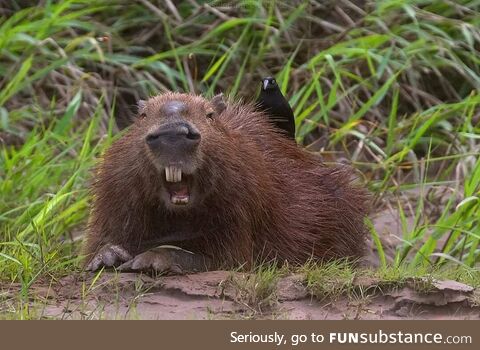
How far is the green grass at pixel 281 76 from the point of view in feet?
19.2

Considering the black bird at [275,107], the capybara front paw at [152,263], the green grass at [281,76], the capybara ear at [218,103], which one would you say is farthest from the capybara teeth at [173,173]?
the green grass at [281,76]

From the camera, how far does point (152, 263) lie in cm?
393

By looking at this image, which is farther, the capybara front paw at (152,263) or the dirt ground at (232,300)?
the capybara front paw at (152,263)

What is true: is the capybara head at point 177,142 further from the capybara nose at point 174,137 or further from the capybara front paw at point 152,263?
the capybara front paw at point 152,263

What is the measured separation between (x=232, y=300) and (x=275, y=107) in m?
1.51

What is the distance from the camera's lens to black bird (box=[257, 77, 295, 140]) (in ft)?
16.4

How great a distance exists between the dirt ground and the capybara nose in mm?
453

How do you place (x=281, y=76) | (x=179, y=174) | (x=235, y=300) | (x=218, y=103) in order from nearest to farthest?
1. (x=235, y=300)
2. (x=179, y=174)
3. (x=218, y=103)
4. (x=281, y=76)

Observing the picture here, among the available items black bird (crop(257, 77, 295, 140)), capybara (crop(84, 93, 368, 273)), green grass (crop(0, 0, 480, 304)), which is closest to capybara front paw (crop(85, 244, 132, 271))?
capybara (crop(84, 93, 368, 273))

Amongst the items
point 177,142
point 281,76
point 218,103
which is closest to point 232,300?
point 177,142

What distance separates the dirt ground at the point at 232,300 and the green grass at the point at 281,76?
5.54 ft

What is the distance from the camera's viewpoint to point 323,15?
677 centimetres

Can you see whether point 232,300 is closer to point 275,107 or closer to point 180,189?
point 180,189
